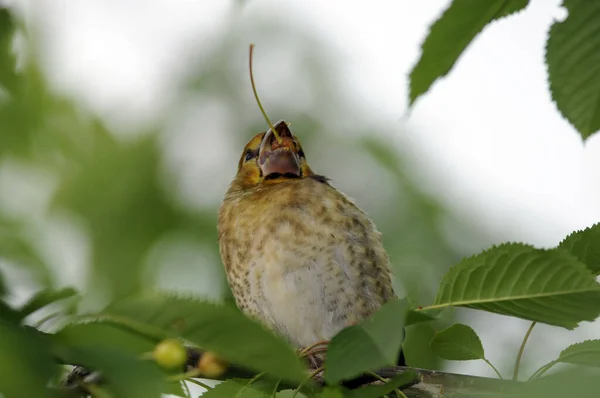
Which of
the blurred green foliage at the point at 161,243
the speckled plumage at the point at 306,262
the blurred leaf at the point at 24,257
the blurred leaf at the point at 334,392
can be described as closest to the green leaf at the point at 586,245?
the blurred green foliage at the point at 161,243

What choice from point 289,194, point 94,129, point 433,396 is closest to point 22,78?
point 433,396

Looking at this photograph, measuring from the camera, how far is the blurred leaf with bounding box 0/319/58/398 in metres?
1.11

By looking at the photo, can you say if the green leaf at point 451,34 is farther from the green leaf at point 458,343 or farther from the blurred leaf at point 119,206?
the blurred leaf at point 119,206

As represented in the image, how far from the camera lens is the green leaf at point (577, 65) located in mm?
1524

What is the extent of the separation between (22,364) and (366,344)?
0.62 m

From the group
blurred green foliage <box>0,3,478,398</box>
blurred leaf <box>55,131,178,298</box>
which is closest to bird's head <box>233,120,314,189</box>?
blurred green foliage <box>0,3,478,398</box>

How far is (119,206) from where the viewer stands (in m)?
6.92

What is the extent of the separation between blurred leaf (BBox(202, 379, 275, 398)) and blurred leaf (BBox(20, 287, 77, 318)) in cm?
56

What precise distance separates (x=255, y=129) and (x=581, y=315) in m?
6.38

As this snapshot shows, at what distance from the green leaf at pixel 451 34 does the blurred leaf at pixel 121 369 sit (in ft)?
2.30

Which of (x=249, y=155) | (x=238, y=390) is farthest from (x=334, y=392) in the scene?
(x=249, y=155)

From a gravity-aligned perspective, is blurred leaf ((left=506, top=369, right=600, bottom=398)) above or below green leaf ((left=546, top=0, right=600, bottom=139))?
below

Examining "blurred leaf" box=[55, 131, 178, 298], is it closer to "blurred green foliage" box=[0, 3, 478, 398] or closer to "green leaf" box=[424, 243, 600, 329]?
"blurred green foliage" box=[0, 3, 478, 398]

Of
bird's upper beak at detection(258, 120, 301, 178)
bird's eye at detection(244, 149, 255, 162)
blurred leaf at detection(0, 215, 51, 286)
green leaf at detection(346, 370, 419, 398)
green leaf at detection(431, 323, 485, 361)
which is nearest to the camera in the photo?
green leaf at detection(346, 370, 419, 398)
